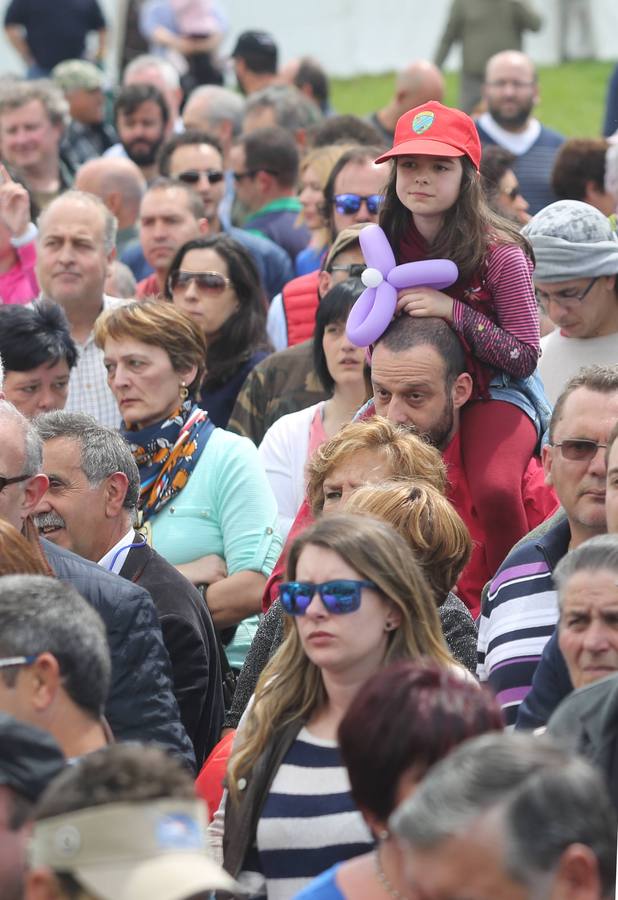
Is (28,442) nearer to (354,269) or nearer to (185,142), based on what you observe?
(354,269)

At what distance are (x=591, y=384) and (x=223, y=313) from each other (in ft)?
9.29

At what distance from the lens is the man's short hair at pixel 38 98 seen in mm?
10836

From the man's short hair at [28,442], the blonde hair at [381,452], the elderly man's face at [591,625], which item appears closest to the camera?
the elderly man's face at [591,625]

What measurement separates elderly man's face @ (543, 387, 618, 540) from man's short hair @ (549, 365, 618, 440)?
0.04 feet

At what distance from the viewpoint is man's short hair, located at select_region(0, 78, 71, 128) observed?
1084cm

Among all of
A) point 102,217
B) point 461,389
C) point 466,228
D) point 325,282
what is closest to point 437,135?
point 466,228

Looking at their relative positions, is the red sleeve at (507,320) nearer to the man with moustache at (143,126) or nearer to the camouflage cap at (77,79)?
the man with moustache at (143,126)

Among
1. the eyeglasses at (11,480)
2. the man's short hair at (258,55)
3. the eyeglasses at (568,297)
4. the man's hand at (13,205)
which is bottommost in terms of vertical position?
the eyeglasses at (11,480)

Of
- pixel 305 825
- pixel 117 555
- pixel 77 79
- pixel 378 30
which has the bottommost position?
pixel 305 825

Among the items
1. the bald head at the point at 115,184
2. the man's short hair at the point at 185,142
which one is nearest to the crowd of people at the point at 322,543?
the man's short hair at the point at 185,142

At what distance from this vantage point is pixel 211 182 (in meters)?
9.54

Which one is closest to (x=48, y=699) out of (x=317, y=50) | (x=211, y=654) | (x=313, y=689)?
(x=313, y=689)

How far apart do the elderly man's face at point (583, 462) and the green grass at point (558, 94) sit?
1343 centimetres

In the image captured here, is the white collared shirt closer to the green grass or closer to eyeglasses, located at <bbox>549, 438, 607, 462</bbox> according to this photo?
eyeglasses, located at <bbox>549, 438, 607, 462</bbox>
